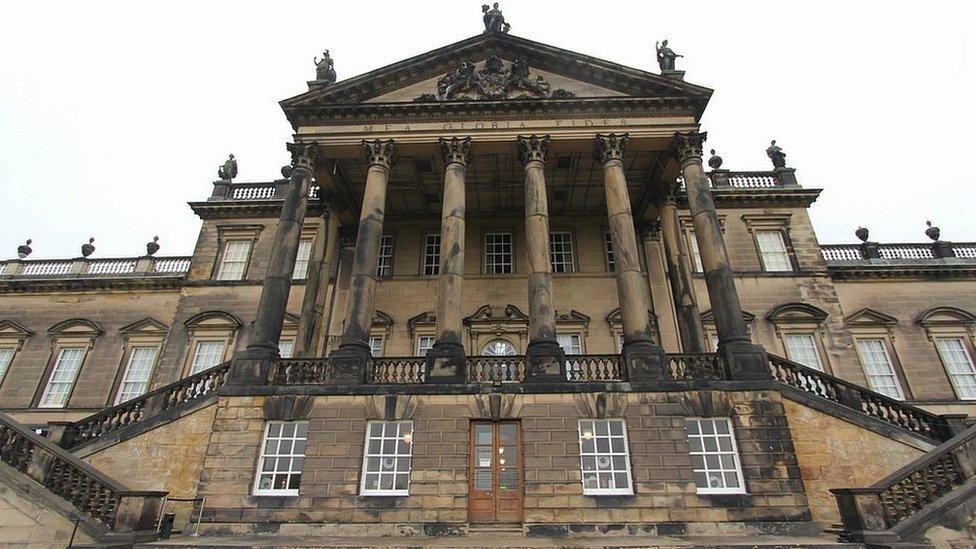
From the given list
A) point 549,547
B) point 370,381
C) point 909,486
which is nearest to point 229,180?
point 370,381

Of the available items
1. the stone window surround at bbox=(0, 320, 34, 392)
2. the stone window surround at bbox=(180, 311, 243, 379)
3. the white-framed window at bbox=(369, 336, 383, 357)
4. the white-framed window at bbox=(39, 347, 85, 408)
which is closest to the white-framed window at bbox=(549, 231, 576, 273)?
the white-framed window at bbox=(369, 336, 383, 357)

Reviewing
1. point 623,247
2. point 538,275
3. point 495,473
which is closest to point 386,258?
point 538,275

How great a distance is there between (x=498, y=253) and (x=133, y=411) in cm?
1325

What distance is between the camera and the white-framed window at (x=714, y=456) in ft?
38.3

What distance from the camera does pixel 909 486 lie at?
9492 millimetres

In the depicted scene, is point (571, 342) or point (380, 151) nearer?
point (380, 151)

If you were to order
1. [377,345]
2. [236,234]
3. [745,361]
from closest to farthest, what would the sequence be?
1. [745,361]
2. [377,345]
3. [236,234]

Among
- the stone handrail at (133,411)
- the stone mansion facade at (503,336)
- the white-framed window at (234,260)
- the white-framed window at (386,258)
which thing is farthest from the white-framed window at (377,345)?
the white-framed window at (234,260)

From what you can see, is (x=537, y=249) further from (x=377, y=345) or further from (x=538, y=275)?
(x=377, y=345)

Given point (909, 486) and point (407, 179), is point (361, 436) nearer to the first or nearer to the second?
point (407, 179)

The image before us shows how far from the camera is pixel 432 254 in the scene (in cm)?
2091

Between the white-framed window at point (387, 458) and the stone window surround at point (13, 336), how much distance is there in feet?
67.0

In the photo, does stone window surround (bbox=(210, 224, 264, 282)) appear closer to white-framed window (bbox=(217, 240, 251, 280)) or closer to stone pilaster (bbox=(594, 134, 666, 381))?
white-framed window (bbox=(217, 240, 251, 280))

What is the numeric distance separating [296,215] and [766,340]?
59.3 ft
